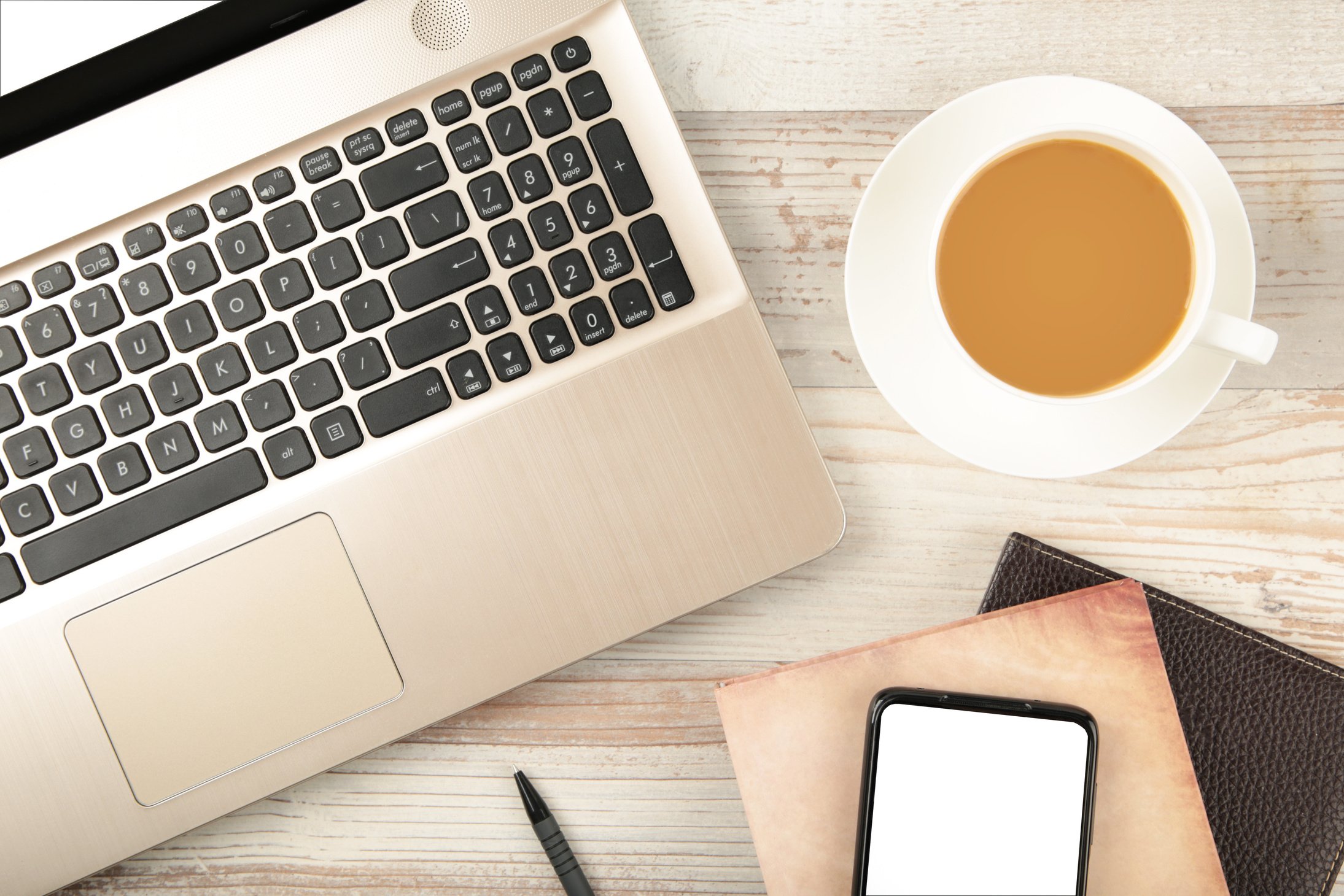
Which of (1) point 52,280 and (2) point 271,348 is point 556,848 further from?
(1) point 52,280

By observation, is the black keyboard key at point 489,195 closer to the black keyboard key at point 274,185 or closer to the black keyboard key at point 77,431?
the black keyboard key at point 274,185

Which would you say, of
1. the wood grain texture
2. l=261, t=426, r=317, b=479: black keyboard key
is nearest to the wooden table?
the wood grain texture

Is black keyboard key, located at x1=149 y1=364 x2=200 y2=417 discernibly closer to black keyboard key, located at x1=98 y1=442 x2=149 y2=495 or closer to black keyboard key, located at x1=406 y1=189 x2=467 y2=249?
black keyboard key, located at x1=98 y1=442 x2=149 y2=495

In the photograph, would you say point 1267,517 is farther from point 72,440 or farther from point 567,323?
point 72,440

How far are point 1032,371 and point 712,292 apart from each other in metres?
0.19

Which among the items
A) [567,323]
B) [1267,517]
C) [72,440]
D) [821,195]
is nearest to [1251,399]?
[1267,517]

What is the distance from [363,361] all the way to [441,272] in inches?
2.7

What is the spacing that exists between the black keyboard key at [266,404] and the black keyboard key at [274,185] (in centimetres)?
11

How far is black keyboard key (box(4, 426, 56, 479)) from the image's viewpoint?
50 centimetres

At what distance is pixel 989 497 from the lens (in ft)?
1.90

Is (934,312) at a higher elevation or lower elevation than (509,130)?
lower

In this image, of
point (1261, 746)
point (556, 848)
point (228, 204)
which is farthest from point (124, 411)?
→ point (1261, 746)

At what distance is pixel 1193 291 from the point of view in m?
0.49

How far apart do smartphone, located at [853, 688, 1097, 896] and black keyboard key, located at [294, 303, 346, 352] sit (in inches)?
15.3
